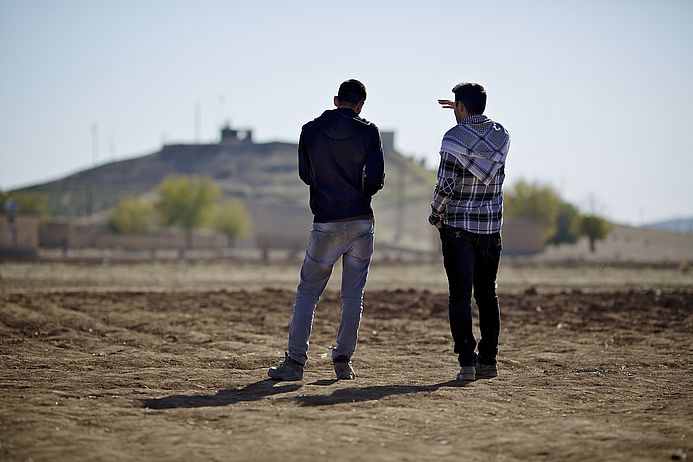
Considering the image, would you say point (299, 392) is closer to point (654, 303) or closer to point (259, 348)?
point (259, 348)

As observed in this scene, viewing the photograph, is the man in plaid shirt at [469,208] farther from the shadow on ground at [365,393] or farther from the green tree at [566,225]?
the green tree at [566,225]

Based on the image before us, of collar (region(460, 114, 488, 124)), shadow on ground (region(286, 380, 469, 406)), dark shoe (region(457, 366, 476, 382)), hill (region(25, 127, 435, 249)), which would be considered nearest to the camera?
shadow on ground (region(286, 380, 469, 406))

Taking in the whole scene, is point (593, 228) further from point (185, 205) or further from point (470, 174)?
point (470, 174)

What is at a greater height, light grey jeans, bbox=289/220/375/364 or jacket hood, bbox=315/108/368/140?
jacket hood, bbox=315/108/368/140

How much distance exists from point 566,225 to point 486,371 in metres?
89.8

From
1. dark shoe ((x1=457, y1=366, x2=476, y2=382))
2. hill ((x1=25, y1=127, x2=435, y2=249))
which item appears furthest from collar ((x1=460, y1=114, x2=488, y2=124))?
hill ((x1=25, y1=127, x2=435, y2=249))

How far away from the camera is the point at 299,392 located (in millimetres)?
6480

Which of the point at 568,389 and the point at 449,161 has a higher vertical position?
the point at 449,161

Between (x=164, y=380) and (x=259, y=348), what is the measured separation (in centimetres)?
256

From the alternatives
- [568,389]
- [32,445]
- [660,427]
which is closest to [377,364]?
[568,389]

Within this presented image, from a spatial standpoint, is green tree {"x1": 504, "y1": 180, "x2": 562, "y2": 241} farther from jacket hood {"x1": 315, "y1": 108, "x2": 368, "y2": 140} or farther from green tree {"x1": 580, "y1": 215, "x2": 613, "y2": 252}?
jacket hood {"x1": 315, "y1": 108, "x2": 368, "y2": 140}

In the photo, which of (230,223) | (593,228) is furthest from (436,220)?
(230,223)

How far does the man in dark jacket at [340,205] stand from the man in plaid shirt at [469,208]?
535 mm

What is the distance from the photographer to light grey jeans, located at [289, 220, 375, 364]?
7.18 m
